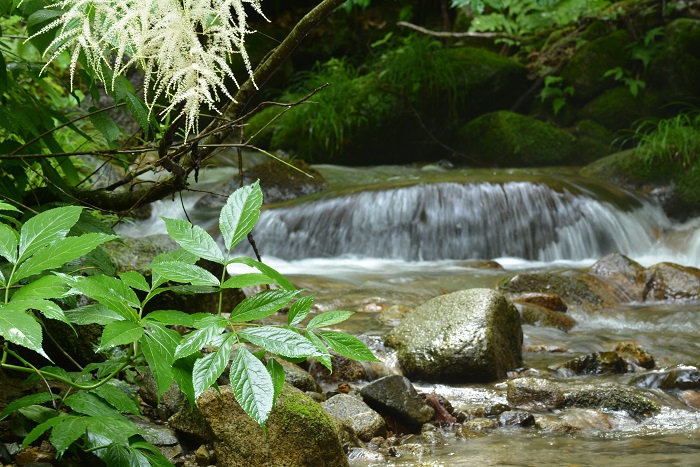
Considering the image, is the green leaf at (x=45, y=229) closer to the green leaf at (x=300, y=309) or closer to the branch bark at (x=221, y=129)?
the branch bark at (x=221, y=129)

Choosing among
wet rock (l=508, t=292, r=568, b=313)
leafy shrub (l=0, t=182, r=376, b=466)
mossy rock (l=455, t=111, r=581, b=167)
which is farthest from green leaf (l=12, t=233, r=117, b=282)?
mossy rock (l=455, t=111, r=581, b=167)

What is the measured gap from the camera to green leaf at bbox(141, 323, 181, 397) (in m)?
1.38

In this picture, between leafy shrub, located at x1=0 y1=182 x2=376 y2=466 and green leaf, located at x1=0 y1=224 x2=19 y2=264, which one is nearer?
leafy shrub, located at x1=0 y1=182 x2=376 y2=466

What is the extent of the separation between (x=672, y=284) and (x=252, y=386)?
6.23 metres

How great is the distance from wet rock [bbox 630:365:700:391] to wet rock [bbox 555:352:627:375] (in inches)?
8.5

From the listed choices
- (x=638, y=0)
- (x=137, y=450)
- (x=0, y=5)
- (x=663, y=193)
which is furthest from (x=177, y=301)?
(x=638, y=0)

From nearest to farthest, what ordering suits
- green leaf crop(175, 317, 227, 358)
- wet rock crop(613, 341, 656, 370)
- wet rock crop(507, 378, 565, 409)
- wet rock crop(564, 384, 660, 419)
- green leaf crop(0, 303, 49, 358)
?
green leaf crop(0, 303, 49, 358) < green leaf crop(175, 317, 227, 358) < wet rock crop(564, 384, 660, 419) < wet rock crop(507, 378, 565, 409) < wet rock crop(613, 341, 656, 370)

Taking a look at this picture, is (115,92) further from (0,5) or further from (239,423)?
(239,423)

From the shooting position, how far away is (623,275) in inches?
274

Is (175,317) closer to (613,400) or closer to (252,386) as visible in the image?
(252,386)

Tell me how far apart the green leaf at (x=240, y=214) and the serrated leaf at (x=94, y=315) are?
270 millimetres

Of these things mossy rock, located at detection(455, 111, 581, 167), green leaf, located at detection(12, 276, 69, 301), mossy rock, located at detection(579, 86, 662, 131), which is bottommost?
green leaf, located at detection(12, 276, 69, 301)

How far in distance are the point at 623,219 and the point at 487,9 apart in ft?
22.5

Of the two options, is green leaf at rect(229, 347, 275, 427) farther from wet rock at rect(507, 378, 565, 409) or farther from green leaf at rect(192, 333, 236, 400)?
wet rock at rect(507, 378, 565, 409)
